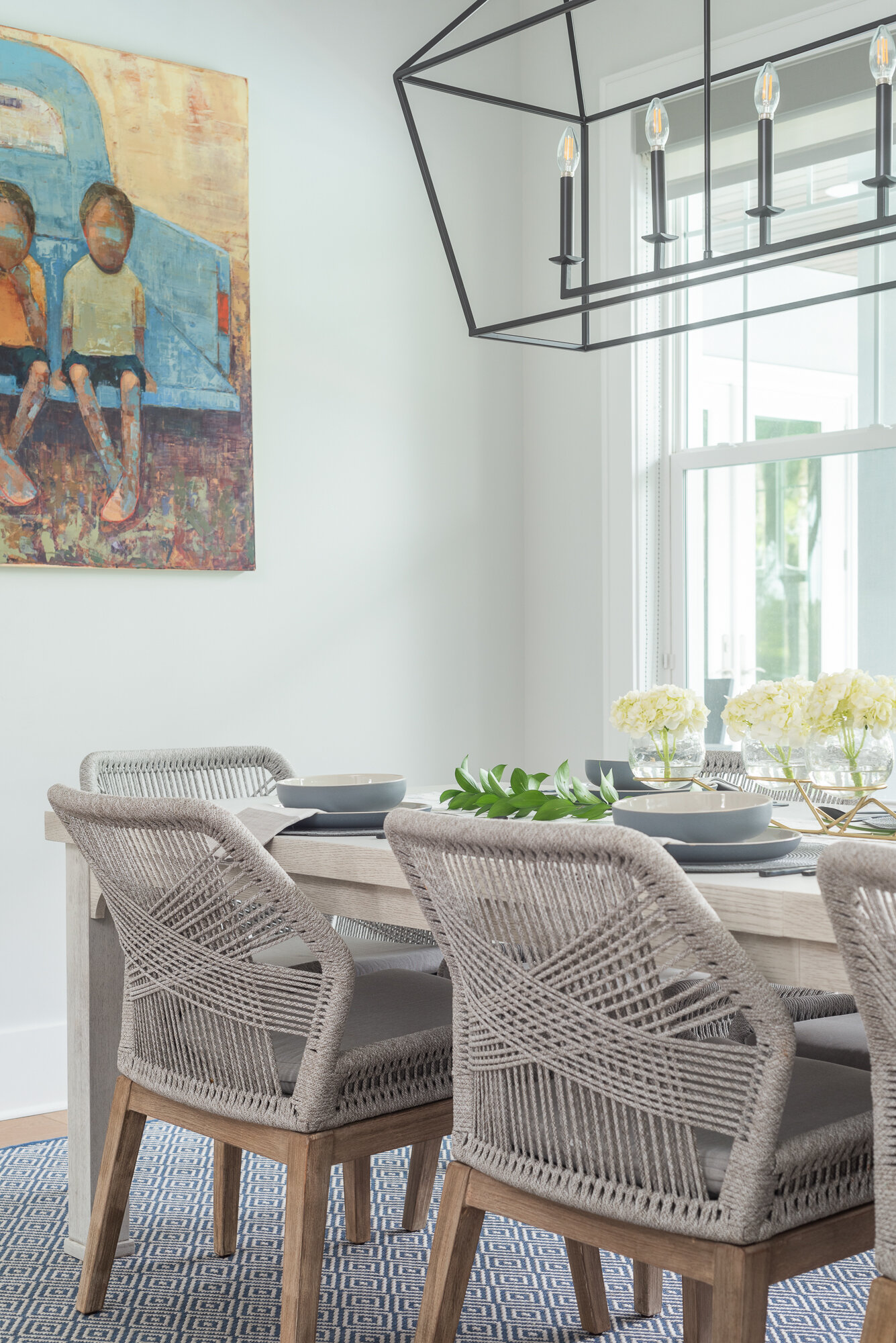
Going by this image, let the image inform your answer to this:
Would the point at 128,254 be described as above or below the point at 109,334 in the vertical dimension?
above

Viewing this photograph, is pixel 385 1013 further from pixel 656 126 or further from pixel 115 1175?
pixel 656 126

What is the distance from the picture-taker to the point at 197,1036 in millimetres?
1865

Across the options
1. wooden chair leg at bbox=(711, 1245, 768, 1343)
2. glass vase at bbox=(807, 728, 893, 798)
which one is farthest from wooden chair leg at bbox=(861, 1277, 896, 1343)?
glass vase at bbox=(807, 728, 893, 798)

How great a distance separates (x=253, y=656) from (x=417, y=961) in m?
A: 1.44

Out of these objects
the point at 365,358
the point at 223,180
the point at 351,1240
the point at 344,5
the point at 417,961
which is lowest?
the point at 351,1240

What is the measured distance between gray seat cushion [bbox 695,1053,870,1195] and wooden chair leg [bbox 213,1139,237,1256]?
1.06 m

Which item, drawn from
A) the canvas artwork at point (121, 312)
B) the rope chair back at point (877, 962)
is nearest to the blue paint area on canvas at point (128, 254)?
the canvas artwork at point (121, 312)

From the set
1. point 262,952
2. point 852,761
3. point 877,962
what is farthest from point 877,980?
point 262,952

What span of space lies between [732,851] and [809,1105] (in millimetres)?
290

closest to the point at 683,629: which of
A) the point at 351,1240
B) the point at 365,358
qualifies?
the point at 365,358

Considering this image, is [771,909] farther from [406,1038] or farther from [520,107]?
[520,107]

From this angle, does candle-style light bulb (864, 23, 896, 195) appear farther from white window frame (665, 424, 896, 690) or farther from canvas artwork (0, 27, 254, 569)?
canvas artwork (0, 27, 254, 569)

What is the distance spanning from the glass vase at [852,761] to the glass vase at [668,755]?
0.91 ft

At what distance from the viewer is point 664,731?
206 cm
